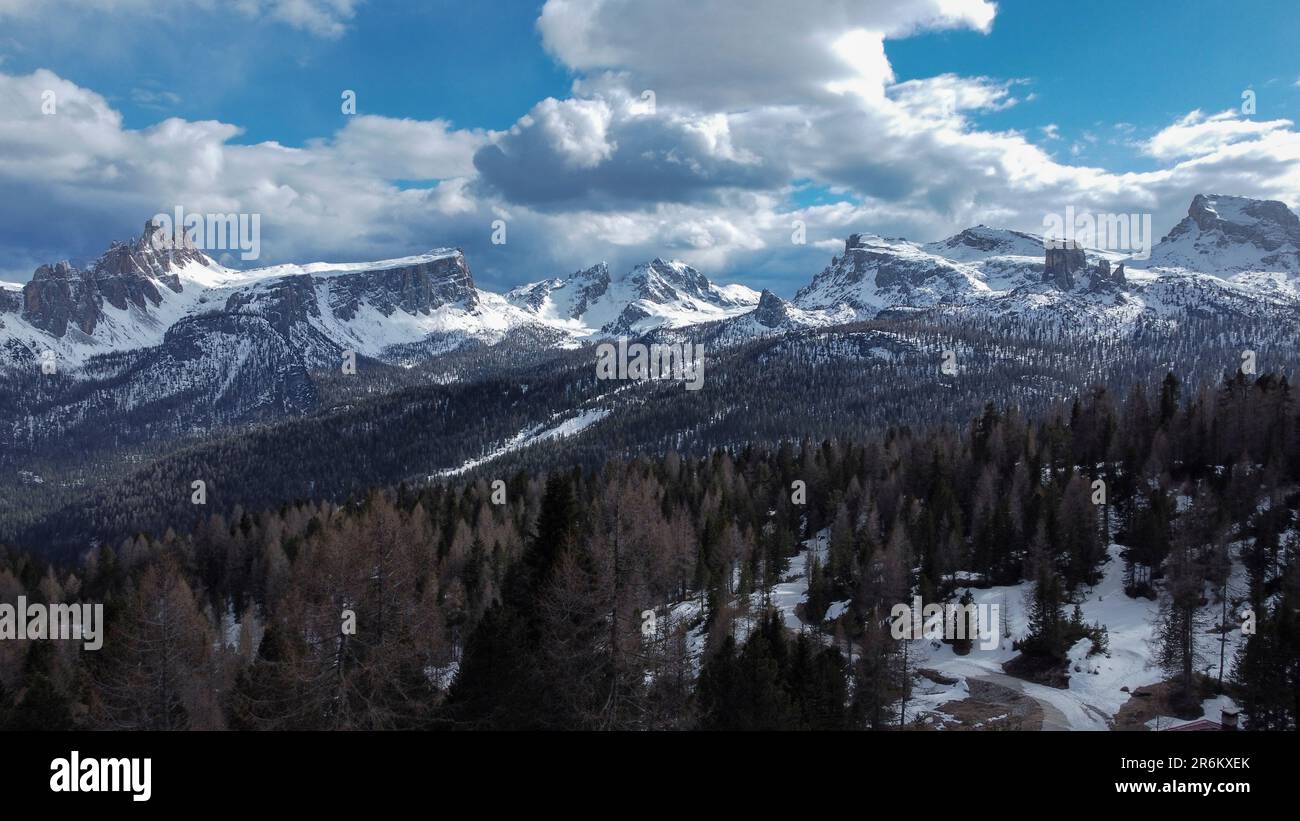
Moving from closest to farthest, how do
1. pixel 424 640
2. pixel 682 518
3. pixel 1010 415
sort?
pixel 424 640, pixel 682 518, pixel 1010 415

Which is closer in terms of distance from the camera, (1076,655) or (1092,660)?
(1092,660)

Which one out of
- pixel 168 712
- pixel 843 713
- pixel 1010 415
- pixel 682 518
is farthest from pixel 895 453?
pixel 168 712

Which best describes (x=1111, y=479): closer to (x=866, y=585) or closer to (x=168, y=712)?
(x=866, y=585)
